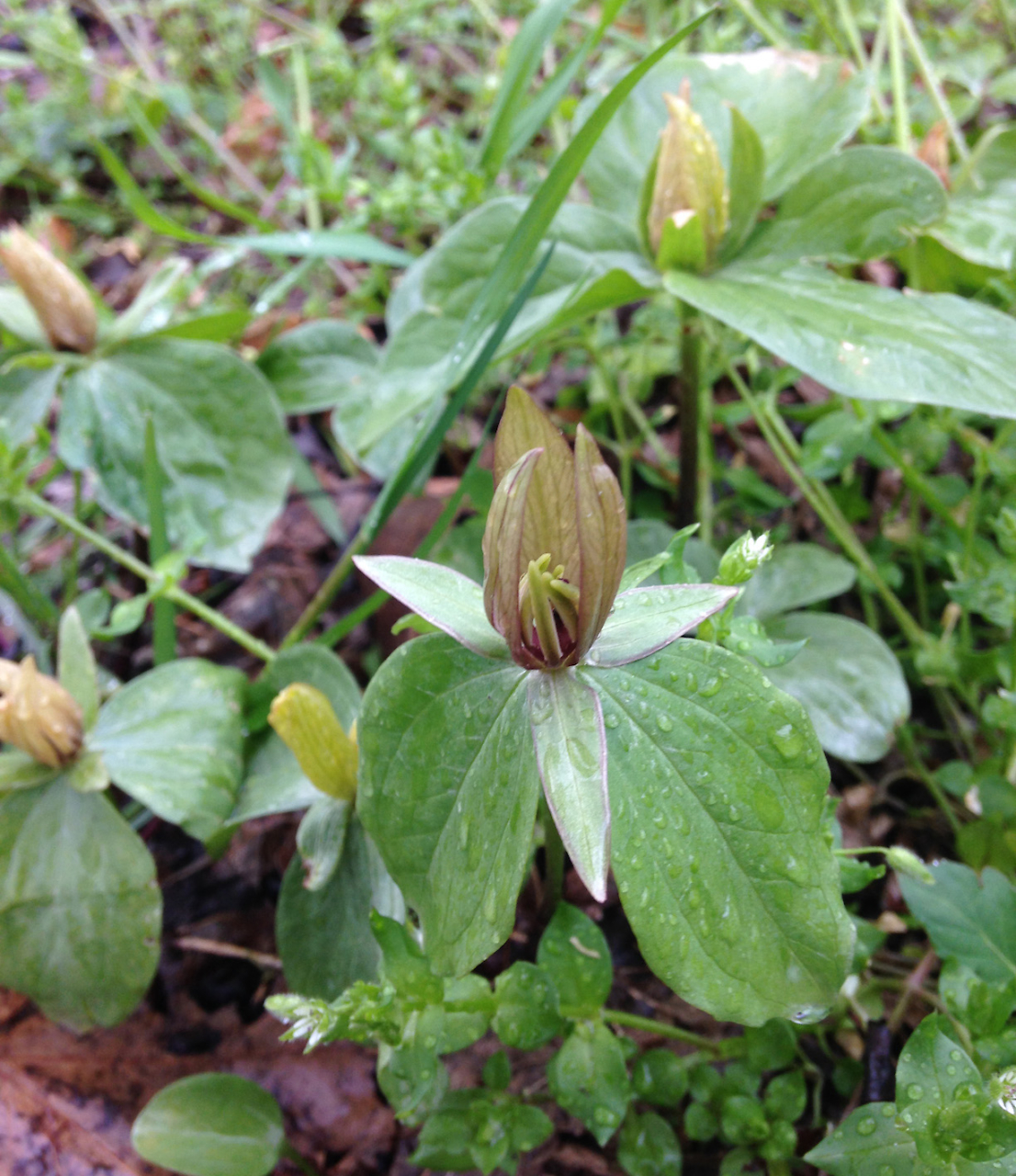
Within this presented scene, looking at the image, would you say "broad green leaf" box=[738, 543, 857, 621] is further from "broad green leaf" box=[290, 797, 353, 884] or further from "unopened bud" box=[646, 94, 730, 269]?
"broad green leaf" box=[290, 797, 353, 884]

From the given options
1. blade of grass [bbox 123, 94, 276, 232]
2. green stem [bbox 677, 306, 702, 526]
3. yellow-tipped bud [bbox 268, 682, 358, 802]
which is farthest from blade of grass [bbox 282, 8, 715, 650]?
blade of grass [bbox 123, 94, 276, 232]

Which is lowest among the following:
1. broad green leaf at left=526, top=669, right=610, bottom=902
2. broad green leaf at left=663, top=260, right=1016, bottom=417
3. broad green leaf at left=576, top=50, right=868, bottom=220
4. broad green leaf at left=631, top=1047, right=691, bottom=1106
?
Answer: broad green leaf at left=631, top=1047, right=691, bottom=1106

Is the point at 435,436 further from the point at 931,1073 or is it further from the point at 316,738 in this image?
the point at 931,1073

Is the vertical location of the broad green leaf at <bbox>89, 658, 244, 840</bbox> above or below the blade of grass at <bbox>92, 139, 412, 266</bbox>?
below

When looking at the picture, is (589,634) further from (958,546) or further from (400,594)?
(958,546)

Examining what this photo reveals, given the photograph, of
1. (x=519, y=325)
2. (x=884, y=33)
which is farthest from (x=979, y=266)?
(x=884, y=33)

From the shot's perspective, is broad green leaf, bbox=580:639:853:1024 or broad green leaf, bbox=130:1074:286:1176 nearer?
broad green leaf, bbox=580:639:853:1024

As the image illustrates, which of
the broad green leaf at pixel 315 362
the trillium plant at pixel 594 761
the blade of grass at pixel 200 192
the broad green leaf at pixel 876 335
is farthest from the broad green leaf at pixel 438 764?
the blade of grass at pixel 200 192
